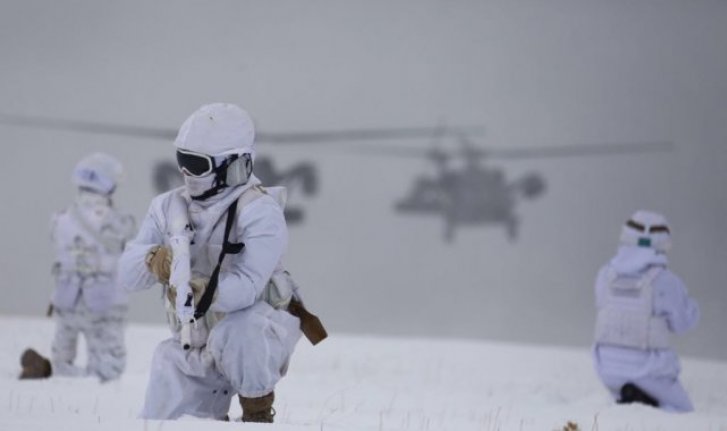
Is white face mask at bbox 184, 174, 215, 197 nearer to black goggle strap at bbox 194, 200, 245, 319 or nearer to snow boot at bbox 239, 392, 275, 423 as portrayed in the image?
black goggle strap at bbox 194, 200, 245, 319

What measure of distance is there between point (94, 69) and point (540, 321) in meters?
3.51

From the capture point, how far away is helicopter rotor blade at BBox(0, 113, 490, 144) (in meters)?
7.96

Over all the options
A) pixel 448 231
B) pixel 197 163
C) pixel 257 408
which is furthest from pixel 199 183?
pixel 448 231

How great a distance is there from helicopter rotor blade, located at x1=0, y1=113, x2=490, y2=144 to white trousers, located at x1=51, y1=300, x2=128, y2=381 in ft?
8.22

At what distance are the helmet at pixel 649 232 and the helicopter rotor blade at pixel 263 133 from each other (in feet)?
8.61

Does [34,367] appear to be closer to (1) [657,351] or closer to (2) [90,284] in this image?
(2) [90,284]

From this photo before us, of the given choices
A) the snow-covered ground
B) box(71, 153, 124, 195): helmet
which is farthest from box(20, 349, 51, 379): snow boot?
box(71, 153, 124, 195): helmet

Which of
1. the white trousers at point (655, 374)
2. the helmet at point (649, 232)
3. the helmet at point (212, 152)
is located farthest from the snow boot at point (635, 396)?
the helmet at point (212, 152)

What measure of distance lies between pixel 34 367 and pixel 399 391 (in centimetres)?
170

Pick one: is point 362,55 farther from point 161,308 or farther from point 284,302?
point 284,302

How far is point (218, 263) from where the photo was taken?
3141 millimetres

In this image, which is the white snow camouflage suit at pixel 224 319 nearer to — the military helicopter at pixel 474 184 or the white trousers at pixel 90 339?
the white trousers at pixel 90 339

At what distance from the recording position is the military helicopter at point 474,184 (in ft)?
26.2

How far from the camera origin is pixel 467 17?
7.90 metres
